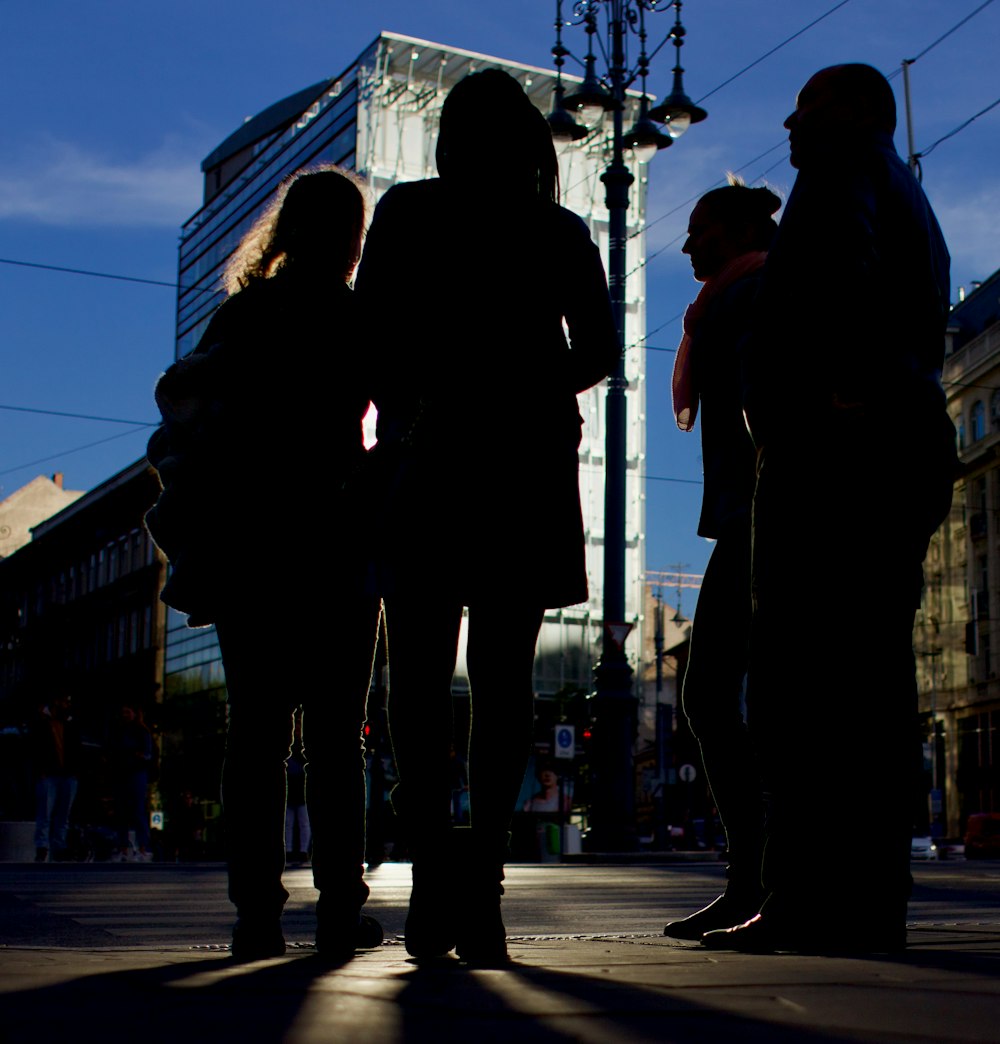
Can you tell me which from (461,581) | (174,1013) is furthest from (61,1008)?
(461,581)

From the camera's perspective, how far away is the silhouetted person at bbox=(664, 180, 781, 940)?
398 cm

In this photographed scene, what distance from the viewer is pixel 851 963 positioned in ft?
8.30

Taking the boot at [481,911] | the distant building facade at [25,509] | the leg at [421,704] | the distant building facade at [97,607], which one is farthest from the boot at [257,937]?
the distant building facade at [25,509]

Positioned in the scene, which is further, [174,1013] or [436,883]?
[436,883]

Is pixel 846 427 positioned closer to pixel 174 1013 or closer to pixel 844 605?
pixel 844 605

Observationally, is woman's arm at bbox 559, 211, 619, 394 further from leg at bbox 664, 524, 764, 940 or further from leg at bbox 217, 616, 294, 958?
leg at bbox 217, 616, 294, 958

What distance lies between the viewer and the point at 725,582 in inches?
157

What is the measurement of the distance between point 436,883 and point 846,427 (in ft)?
4.07

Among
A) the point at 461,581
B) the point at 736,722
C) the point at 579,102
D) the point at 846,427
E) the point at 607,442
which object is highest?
the point at 579,102

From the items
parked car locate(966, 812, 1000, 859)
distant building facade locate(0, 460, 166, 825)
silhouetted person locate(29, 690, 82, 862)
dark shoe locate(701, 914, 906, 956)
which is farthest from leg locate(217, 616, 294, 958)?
distant building facade locate(0, 460, 166, 825)

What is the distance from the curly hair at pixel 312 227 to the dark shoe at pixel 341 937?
1.51 m

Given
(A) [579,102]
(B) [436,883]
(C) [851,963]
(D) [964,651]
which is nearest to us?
(C) [851,963]

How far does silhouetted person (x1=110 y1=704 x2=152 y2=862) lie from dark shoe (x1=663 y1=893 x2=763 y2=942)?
Answer: 518 inches

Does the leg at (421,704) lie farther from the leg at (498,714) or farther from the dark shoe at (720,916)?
the dark shoe at (720,916)
